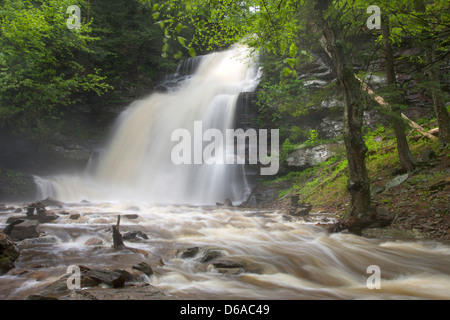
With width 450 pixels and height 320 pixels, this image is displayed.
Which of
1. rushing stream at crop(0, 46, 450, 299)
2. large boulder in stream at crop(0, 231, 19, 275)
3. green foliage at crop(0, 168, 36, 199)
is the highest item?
green foliage at crop(0, 168, 36, 199)

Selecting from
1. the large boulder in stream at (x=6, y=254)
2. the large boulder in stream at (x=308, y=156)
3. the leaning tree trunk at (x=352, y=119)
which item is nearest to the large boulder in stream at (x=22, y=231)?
the large boulder in stream at (x=6, y=254)

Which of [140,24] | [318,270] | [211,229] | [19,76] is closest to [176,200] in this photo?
[211,229]

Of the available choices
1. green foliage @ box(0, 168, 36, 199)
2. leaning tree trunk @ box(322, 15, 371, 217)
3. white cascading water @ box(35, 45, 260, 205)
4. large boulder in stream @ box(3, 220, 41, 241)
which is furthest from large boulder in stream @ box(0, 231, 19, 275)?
green foliage @ box(0, 168, 36, 199)

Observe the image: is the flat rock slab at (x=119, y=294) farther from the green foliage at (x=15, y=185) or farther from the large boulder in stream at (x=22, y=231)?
the green foliage at (x=15, y=185)

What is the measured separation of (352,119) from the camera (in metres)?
5.99

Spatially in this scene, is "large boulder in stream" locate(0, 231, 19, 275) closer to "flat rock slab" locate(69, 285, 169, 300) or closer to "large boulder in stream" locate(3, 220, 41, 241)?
"large boulder in stream" locate(3, 220, 41, 241)

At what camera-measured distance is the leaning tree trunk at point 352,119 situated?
596 cm

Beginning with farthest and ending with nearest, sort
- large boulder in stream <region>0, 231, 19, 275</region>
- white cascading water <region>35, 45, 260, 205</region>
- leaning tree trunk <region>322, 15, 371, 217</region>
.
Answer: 1. white cascading water <region>35, 45, 260, 205</region>
2. leaning tree trunk <region>322, 15, 371, 217</region>
3. large boulder in stream <region>0, 231, 19, 275</region>

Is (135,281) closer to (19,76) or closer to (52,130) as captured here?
(19,76)

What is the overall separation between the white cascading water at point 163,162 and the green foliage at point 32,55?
4301 mm

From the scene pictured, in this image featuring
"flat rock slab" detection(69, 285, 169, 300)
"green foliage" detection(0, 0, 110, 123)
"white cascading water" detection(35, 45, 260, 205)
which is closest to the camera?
"flat rock slab" detection(69, 285, 169, 300)

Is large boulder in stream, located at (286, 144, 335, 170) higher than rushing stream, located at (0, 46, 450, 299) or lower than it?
higher

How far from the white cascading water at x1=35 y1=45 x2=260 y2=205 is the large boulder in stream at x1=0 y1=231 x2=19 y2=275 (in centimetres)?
1070

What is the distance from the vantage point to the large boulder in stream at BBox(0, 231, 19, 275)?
3712 millimetres
